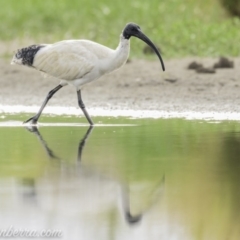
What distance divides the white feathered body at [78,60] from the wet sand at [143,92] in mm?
903

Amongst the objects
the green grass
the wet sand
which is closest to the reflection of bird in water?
the wet sand

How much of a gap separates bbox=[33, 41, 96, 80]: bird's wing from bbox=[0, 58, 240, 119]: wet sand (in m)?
0.96

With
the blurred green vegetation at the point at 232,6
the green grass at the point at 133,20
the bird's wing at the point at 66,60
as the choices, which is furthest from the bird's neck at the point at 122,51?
the blurred green vegetation at the point at 232,6

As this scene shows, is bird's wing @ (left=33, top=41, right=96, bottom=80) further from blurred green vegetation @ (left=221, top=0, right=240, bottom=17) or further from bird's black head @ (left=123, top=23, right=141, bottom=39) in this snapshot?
blurred green vegetation @ (left=221, top=0, right=240, bottom=17)

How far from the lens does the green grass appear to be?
19656 mm

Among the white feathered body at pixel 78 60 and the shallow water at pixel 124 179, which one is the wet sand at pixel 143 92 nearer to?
the white feathered body at pixel 78 60

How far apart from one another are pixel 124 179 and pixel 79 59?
13.7 ft

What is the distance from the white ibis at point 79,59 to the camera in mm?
12250

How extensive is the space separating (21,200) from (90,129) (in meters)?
4.19

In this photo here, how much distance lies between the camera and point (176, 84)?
52.1 feet

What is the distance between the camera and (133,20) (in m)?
23.3

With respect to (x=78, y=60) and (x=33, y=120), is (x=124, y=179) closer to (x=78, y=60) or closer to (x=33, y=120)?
(x=33, y=120)

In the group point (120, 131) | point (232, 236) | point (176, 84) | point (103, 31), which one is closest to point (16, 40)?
point (103, 31)

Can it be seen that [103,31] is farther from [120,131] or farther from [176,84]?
[120,131]
